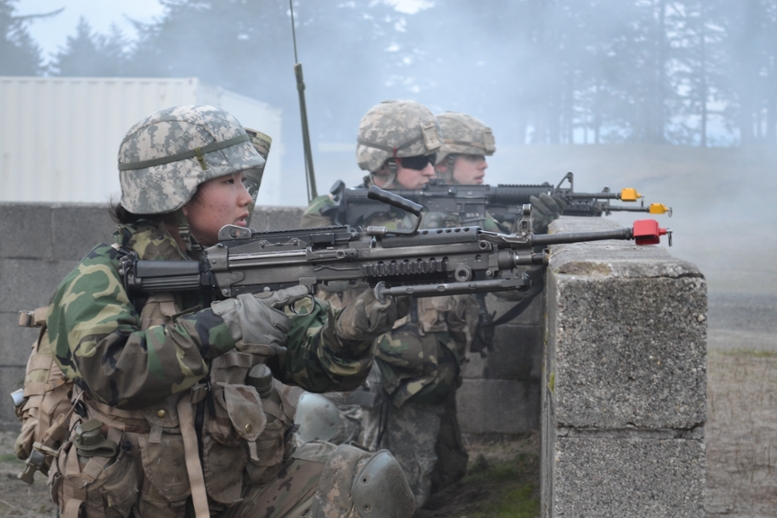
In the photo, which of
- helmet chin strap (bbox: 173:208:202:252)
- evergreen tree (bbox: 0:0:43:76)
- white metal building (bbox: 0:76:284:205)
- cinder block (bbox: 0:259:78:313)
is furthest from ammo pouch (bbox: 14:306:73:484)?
evergreen tree (bbox: 0:0:43:76)

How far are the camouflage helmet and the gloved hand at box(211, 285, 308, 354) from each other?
17.2 inches

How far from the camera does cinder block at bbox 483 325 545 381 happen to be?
222 inches

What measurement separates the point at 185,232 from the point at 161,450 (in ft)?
2.34

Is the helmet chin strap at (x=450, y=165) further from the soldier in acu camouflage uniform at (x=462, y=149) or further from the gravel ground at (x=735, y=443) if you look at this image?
the gravel ground at (x=735, y=443)

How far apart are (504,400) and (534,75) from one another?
68.5 feet

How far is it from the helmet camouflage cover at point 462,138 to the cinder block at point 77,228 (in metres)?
2.48

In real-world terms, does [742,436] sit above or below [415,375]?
below

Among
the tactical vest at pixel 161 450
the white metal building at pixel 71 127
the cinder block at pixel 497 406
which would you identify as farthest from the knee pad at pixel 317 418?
the white metal building at pixel 71 127

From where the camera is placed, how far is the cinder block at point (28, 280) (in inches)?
229

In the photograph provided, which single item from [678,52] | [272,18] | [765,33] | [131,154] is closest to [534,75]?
[678,52]

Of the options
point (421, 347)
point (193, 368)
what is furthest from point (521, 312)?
point (193, 368)

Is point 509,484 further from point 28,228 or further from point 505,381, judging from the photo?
point 28,228

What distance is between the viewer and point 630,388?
2.25m

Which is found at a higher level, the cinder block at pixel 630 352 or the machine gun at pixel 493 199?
Answer: the machine gun at pixel 493 199
